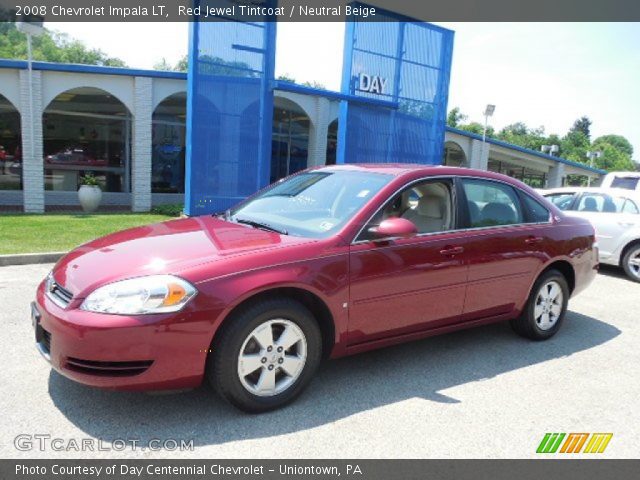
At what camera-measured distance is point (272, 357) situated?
319 cm

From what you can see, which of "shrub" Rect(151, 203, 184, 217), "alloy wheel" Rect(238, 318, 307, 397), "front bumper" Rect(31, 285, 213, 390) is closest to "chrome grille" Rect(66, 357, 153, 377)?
"front bumper" Rect(31, 285, 213, 390)

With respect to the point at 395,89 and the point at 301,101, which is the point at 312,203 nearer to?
the point at 395,89

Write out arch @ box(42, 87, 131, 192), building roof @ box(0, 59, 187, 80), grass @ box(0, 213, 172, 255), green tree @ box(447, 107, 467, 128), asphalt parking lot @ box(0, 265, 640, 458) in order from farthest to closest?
green tree @ box(447, 107, 467, 128) < arch @ box(42, 87, 131, 192) < building roof @ box(0, 59, 187, 80) < grass @ box(0, 213, 172, 255) < asphalt parking lot @ box(0, 265, 640, 458)

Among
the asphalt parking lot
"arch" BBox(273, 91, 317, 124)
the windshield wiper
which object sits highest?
"arch" BBox(273, 91, 317, 124)

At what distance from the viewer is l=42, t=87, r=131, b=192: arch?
48.8 ft

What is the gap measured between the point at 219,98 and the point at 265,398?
7.98 meters

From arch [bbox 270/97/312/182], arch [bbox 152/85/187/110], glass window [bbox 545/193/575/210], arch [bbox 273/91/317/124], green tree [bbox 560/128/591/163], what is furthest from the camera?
green tree [bbox 560/128/591/163]

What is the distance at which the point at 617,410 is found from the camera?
3.55 meters

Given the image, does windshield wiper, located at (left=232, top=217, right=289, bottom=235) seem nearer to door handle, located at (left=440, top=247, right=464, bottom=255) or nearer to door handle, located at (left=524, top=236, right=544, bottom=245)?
door handle, located at (left=440, top=247, right=464, bottom=255)

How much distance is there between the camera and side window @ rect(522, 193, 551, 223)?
4.85 meters

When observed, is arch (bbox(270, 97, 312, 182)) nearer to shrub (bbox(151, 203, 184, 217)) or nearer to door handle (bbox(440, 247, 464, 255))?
shrub (bbox(151, 203, 184, 217))

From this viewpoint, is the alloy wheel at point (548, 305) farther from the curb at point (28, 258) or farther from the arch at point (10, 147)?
the arch at point (10, 147)

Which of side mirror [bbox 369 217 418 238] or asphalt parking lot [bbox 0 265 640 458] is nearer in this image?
asphalt parking lot [bbox 0 265 640 458]

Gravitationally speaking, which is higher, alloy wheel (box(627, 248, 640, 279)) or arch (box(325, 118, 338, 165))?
arch (box(325, 118, 338, 165))
